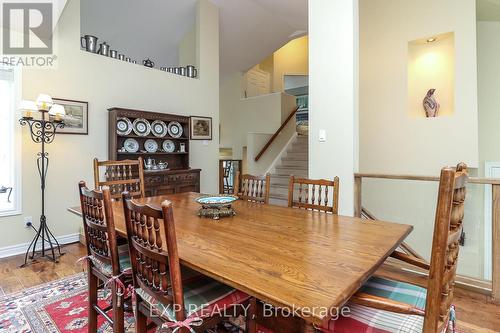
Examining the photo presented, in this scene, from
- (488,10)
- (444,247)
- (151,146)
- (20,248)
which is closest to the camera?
(444,247)

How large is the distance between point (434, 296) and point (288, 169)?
18.0ft

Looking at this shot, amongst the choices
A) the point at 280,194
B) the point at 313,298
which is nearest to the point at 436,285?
the point at 313,298

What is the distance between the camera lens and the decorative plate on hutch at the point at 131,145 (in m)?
4.06

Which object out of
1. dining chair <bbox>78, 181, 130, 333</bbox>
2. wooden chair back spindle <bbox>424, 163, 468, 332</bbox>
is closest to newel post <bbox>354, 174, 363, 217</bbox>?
wooden chair back spindle <bbox>424, 163, 468, 332</bbox>

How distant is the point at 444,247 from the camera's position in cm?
88

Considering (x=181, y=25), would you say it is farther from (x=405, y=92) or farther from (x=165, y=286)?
(x=165, y=286)

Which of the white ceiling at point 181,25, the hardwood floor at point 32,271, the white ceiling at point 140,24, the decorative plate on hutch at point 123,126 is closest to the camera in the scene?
the hardwood floor at point 32,271

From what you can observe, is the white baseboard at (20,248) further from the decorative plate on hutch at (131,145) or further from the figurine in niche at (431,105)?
the figurine in niche at (431,105)

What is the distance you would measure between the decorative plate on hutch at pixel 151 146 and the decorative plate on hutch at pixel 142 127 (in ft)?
0.72

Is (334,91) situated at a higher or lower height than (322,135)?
higher

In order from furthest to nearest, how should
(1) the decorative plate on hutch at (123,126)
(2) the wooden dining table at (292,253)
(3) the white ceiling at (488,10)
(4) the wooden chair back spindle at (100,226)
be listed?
(1) the decorative plate on hutch at (123,126)
(3) the white ceiling at (488,10)
(4) the wooden chair back spindle at (100,226)
(2) the wooden dining table at (292,253)

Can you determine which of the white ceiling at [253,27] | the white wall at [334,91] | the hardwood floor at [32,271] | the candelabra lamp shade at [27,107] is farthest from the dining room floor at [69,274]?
the white ceiling at [253,27]

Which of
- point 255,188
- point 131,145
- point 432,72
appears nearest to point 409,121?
point 432,72

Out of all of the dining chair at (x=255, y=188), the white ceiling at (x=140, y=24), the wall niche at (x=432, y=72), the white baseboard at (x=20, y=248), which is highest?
the white ceiling at (x=140, y=24)
